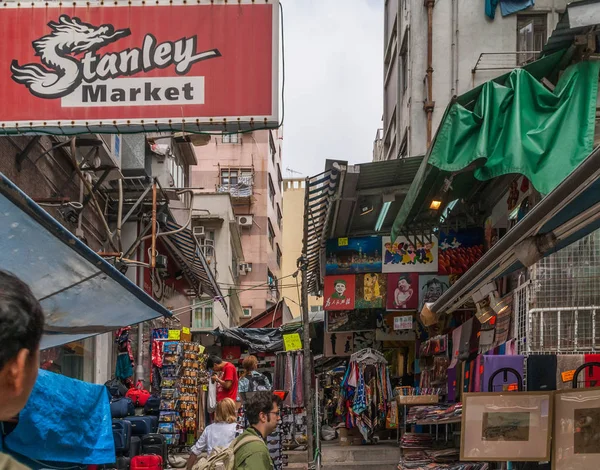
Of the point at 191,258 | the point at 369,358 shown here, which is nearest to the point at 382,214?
the point at 369,358

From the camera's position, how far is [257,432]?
646 cm

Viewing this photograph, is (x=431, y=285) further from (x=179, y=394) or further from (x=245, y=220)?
(x=245, y=220)

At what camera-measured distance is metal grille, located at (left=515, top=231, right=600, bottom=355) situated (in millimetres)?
7117

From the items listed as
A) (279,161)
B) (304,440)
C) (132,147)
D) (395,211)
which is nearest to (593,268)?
(395,211)

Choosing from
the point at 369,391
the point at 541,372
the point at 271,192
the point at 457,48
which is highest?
the point at 271,192

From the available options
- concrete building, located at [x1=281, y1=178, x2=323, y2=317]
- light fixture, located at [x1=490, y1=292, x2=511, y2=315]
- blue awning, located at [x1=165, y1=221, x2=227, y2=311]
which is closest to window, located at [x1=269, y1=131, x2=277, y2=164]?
concrete building, located at [x1=281, y1=178, x2=323, y2=317]

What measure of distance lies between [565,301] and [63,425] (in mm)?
4045

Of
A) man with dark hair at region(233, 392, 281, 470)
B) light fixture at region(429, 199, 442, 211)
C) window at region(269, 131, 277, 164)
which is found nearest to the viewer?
man with dark hair at region(233, 392, 281, 470)

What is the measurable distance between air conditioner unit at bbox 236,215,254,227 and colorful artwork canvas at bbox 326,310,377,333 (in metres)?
35.7

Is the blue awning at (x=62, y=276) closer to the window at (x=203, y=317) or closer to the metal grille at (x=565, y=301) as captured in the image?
the metal grille at (x=565, y=301)

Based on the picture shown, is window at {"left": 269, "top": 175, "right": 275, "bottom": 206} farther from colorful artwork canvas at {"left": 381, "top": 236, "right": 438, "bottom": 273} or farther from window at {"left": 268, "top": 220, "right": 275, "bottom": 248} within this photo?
colorful artwork canvas at {"left": 381, "top": 236, "right": 438, "bottom": 273}

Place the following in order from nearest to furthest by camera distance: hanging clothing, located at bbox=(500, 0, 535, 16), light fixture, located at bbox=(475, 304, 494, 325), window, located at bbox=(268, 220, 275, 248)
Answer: light fixture, located at bbox=(475, 304, 494, 325) < hanging clothing, located at bbox=(500, 0, 535, 16) < window, located at bbox=(268, 220, 275, 248)

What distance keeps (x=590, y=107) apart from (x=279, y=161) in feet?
200

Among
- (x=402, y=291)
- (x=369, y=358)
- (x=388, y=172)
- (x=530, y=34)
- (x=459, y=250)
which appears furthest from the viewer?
(x=530, y=34)
